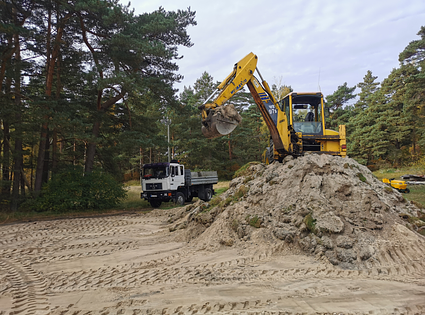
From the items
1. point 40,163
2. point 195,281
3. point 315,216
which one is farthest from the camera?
point 40,163

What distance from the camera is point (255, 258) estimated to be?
551cm

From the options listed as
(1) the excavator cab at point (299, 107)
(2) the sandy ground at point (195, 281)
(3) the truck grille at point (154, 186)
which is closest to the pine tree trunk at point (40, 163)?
(3) the truck grille at point (154, 186)

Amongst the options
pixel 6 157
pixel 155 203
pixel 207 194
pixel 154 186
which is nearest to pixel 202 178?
pixel 207 194

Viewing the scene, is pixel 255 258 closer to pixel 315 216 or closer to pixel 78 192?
pixel 315 216

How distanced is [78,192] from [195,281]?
10961 mm

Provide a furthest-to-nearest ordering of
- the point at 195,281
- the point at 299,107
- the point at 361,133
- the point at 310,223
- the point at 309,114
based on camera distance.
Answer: the point at 361,133, the point at 309,114, the point at 299,107, the point at 310,223, the point at 195,281

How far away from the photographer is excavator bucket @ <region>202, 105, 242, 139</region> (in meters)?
7.38

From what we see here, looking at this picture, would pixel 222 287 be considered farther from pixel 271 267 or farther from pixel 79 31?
pixel 79 31

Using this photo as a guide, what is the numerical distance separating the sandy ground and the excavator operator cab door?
5.13 metres

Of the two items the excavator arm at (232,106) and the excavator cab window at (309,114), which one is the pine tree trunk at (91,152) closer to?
the excavator arm at (232,106)

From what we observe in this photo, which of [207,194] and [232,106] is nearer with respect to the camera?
[232,106]

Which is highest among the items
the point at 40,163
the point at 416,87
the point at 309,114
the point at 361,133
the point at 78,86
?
the point at 416,87

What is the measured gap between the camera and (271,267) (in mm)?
5039

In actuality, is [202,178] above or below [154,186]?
above
